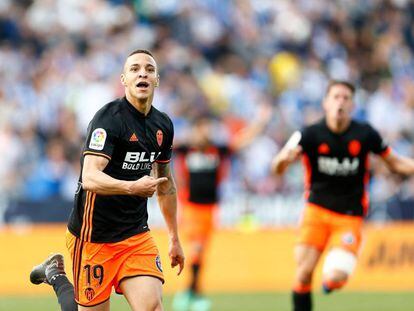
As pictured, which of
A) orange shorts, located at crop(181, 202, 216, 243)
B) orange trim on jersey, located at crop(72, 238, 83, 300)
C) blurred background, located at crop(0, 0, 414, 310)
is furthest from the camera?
blurred background, located at crop(0, 0, 414, 310)

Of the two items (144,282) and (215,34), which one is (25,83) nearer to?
(215,34)

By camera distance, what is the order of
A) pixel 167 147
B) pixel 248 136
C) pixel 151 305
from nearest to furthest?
1. pixel 151 305
2. pixel 167 147
3. pixel 248 136

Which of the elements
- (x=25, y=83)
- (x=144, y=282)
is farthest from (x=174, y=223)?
(x=25, y=83)

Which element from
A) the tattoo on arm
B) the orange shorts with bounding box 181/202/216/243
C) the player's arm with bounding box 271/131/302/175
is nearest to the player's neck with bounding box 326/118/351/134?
the player's arm with bounding box 271/131/302/175

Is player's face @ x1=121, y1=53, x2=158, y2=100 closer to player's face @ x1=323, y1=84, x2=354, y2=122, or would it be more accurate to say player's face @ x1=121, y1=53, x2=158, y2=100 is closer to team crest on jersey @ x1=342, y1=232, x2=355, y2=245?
player's face @ x1=323, y1=84, x2=354, y2=122

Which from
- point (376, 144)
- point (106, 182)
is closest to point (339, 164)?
point (376, 144)

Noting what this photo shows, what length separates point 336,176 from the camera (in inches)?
450

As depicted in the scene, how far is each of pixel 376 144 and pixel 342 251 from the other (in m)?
1.26

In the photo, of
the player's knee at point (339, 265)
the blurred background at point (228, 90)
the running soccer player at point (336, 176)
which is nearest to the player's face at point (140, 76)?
the running soccer player at point (336, 176)

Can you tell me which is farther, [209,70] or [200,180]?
[209,70]

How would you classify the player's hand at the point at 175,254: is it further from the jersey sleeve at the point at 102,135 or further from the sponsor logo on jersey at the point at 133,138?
the jersey sleeve at the point at 102,135

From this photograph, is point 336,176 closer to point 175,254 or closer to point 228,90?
point 175,254

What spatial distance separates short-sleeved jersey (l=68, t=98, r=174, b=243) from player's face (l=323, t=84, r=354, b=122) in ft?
10.8

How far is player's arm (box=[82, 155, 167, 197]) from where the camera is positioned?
7.25 metres
